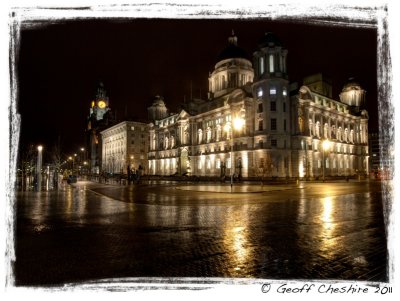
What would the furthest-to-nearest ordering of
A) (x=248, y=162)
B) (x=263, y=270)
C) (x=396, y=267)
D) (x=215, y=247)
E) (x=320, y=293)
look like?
(x=248, y=162), (x=215, y=247), (x=263, y=270), (x=396, y=267), (x=320, y=293)

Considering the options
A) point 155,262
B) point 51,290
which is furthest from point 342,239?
point 51,290

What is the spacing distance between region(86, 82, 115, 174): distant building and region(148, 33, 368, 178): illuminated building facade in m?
57.5

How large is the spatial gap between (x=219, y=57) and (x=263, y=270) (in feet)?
317

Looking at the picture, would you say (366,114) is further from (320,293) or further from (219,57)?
(320,293)

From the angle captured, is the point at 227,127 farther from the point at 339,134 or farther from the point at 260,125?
the point at 339,134

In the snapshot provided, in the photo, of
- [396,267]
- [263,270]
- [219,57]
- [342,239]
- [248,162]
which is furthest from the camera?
[219,57]

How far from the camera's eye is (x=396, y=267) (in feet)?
20.4

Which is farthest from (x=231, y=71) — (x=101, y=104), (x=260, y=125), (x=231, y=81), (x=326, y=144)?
(x=101, y=104)

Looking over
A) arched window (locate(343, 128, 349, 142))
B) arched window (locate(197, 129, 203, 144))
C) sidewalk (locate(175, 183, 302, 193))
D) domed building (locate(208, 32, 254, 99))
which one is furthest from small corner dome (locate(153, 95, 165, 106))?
sidewalk (locate(175, 183, 302, 193))

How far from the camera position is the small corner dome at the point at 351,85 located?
102088mm

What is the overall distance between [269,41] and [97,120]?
12802 cm

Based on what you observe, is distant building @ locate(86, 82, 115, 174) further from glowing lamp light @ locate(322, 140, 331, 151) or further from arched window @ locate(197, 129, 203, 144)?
glowing lamp light @ locate(322, 140, 331, 151)

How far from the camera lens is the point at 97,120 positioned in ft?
566

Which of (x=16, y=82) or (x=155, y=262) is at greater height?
(x=16, y=82)
